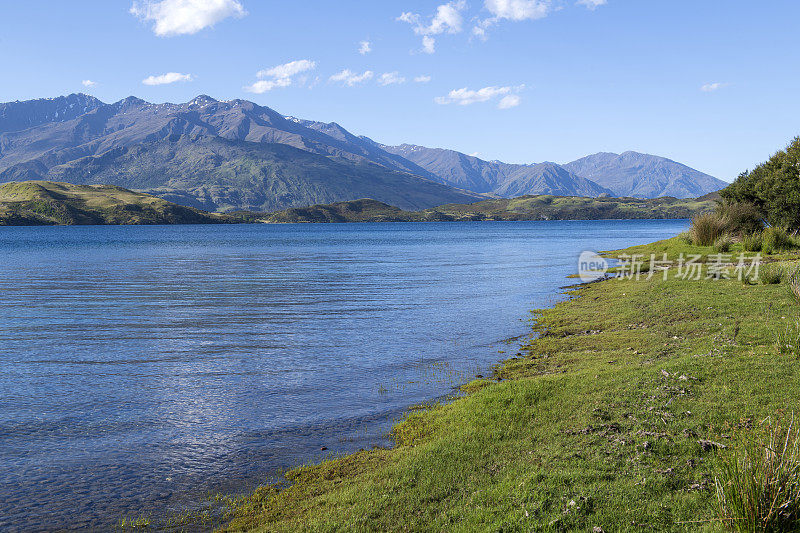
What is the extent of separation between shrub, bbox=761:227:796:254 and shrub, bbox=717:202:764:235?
11668 mm

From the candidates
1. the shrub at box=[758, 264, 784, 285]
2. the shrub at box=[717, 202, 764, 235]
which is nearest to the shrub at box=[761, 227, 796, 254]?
the shrub at box=[717, 202, 764, 235]

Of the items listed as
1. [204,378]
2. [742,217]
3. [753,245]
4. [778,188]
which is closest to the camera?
[204,378]

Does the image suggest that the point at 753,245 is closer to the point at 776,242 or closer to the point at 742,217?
Result: the point at 776,242

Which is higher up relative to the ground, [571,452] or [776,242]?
[776,242]

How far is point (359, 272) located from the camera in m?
67.1

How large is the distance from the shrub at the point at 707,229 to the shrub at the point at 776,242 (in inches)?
346

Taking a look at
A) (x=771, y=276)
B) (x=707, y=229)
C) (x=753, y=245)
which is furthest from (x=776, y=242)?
(x=771, y=276)

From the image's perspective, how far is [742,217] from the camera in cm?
5897

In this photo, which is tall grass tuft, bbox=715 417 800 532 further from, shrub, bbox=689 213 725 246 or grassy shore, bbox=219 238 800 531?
shrub, bbox=689 213 725 246

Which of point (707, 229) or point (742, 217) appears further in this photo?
point (742, 217)

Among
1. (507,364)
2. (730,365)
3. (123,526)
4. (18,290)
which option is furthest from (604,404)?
(18,290)

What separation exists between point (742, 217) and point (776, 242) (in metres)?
15.4

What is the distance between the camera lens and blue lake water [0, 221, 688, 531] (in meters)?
13.6

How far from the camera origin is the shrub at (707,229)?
2173 inches
